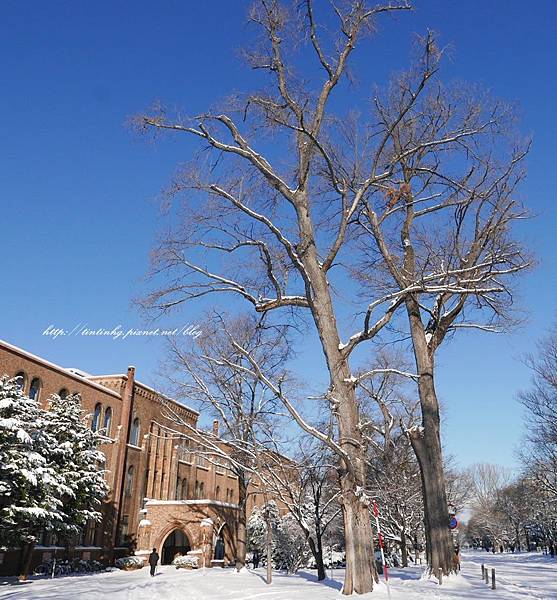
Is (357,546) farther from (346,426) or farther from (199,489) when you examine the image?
(199,489)

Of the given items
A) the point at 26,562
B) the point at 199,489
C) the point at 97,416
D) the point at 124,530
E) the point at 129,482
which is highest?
the point at 97,416

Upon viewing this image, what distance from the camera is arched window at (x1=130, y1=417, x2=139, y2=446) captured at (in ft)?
119

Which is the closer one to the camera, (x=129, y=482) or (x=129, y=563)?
(x=129, y=563)

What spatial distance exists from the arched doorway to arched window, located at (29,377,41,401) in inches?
566

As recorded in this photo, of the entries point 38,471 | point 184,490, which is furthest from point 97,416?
point 38,471

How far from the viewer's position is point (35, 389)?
90.3 feet

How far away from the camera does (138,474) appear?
35.9 metres

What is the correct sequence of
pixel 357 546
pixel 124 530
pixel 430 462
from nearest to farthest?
1. pixel 357 546
2. pixel 430 462
3. pixel 124 530

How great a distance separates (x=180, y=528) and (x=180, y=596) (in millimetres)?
20597

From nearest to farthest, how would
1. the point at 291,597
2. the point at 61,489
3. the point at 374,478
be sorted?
the point at 291,597 → the point at 61,489 → the point at 374,478

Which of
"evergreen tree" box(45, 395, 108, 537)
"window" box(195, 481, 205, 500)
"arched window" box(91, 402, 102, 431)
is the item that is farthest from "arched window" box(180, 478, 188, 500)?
"evergreen tree" box(45, 395, 108, 537)

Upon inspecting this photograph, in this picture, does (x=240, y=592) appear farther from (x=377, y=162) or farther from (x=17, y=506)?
(x=377, y=162)

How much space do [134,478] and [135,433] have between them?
2815 millimetres

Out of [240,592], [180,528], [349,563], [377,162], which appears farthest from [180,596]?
[180,528]
